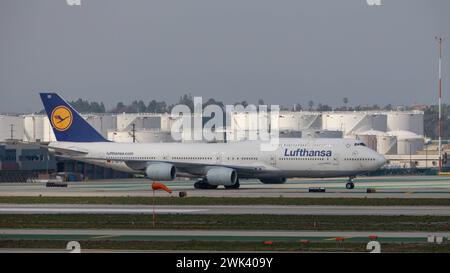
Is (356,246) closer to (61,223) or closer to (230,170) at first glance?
(61,223)

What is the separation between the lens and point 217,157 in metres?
91.8

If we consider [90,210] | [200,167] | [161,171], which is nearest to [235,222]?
[90,210]

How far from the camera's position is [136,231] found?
47.9m

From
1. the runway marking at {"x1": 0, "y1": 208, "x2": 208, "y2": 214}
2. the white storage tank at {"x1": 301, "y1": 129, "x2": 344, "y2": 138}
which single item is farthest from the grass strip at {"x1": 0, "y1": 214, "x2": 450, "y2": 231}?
the white storage tank at {"x1": 301, "y1": 129, "x2": 344, "y2": 138}

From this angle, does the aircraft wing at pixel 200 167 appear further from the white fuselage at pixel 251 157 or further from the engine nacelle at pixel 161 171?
the engine nacelle at pixel 161 171

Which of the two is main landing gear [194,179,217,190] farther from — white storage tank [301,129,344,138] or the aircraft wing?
white storage tank [301,129,344,138]

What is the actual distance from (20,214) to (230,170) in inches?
1311

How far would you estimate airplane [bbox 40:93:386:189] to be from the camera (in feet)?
289

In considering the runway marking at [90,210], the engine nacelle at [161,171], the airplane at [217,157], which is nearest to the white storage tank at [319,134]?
the airplane at [217,157]

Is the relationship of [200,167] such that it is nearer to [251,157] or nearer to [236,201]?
[251,157]

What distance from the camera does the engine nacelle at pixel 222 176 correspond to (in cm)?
8825
